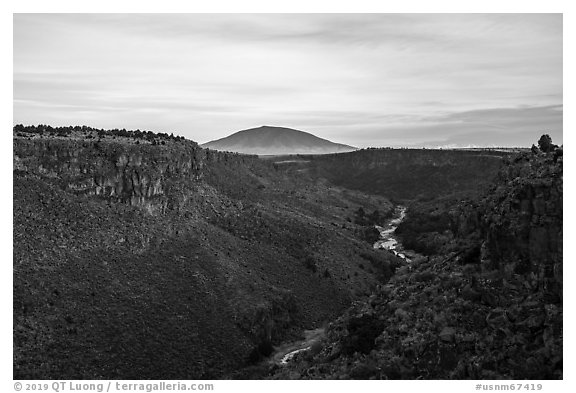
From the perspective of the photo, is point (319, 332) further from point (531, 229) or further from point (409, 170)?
point (409, 170)

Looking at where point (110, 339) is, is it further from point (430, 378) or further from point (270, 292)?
point (430, 378)

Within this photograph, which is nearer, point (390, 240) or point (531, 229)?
point (531, 229)

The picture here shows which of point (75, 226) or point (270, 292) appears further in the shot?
point (270, 292)

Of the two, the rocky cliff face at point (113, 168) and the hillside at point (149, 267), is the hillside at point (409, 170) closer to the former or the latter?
the hillside at point (149, 267)

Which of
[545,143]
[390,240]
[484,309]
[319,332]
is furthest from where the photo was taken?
[390,240]

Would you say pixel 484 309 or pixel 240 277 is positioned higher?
pixel 484 309

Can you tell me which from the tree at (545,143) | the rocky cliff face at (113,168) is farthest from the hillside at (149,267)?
the tree at (545,143)

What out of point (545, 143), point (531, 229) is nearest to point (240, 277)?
point (545, 143)

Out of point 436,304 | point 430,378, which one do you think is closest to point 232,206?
point 436,304
